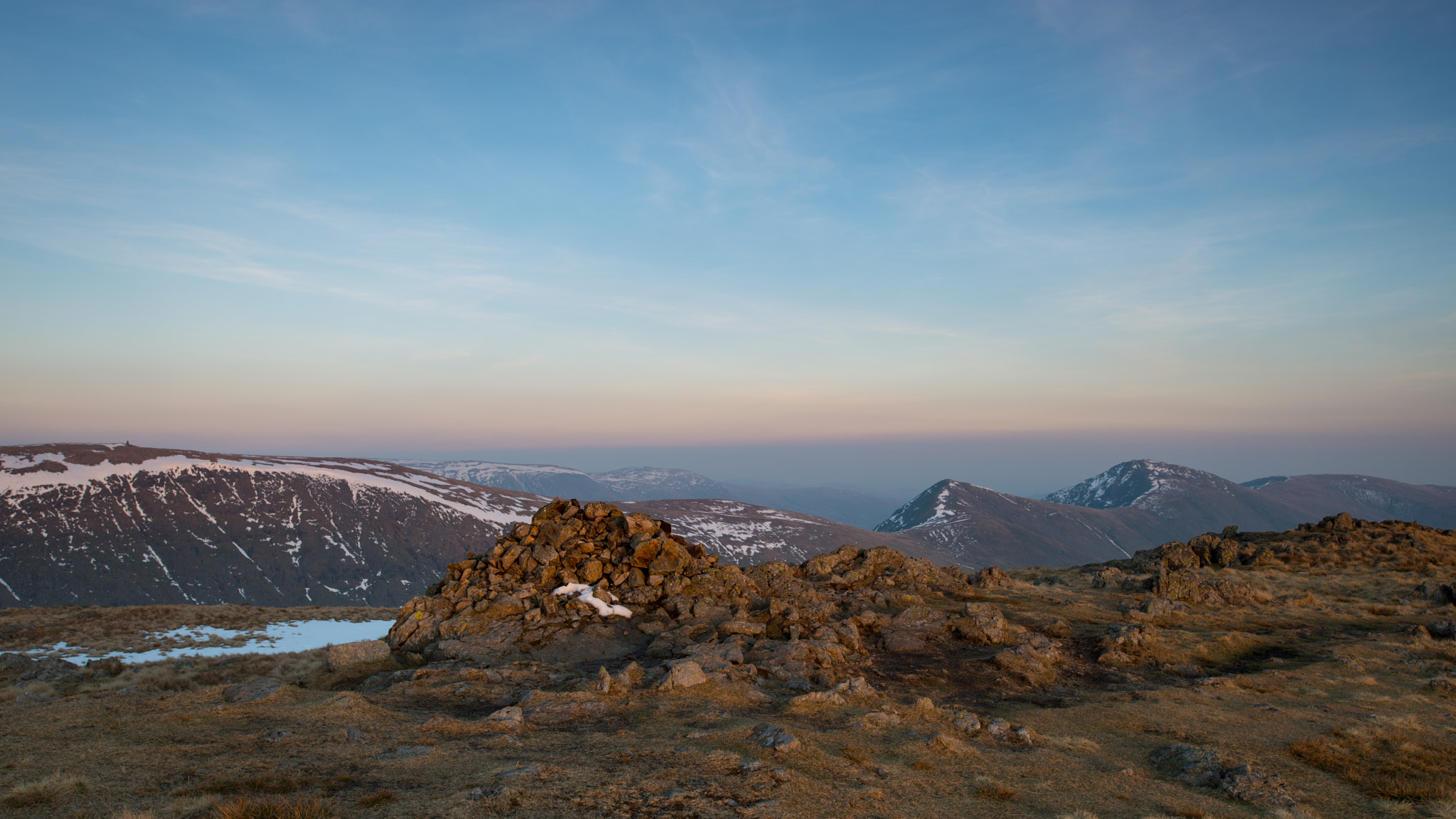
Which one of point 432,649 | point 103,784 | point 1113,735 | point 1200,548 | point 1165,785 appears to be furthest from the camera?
point 1200,548

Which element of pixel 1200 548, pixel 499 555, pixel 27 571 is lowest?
pixel 27 571

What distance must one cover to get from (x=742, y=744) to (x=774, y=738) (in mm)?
865

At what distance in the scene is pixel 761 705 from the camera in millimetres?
21000

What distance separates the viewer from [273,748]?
15.5m

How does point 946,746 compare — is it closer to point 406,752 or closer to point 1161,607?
point 406,752

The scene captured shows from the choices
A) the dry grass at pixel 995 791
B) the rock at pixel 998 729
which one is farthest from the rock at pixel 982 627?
the dry grass at pixel 995 791

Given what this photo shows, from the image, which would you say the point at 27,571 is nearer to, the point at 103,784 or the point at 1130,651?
the point at 103,784

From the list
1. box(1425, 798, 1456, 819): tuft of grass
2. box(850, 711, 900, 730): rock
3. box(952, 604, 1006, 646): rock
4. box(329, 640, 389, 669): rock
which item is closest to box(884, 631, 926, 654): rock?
box(952, 604, 1006, 646): rock

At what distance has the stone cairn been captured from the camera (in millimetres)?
26578

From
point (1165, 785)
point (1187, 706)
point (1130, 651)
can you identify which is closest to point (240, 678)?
point (1165, 785)

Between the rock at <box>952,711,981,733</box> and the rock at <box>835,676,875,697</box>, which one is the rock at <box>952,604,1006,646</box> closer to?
the rock at <box>835,676,875,697</box>

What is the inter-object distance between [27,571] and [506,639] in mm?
248129

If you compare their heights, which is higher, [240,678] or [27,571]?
[240,678]

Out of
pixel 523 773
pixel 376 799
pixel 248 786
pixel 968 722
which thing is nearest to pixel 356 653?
pixel 248 786
